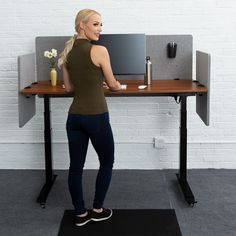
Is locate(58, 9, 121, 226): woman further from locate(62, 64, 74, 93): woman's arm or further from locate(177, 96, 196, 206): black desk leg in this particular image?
locate(177, 96, 196, 206): black desk leg

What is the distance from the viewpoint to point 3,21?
4137 mm

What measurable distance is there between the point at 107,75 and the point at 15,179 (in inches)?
68.8

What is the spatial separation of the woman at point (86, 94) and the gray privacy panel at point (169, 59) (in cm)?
120

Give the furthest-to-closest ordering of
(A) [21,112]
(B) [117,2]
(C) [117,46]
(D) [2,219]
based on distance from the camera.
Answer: (B) [117,2] < (C) [117,46] < (A) [21,112] < (D) [2,219]

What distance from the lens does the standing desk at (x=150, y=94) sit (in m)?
3.32

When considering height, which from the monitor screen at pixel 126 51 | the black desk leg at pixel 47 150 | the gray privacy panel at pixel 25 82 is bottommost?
the black desk leg at pixel 47 150

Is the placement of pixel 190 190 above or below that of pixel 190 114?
below

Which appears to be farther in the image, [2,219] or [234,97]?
[234,97]

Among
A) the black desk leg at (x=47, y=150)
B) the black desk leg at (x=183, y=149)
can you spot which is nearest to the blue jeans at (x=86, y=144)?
the black desk leg at (x=47, y=150)

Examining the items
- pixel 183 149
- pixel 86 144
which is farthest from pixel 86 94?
pixel 183 149

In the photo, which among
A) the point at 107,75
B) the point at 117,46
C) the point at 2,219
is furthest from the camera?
the point at 117,46

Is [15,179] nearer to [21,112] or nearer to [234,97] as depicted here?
[21,112]

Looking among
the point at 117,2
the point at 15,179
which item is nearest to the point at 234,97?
the point at 117,2

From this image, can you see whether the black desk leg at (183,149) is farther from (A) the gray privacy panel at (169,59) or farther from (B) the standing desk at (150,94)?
(A) the gray privacy panel at (169,59)
